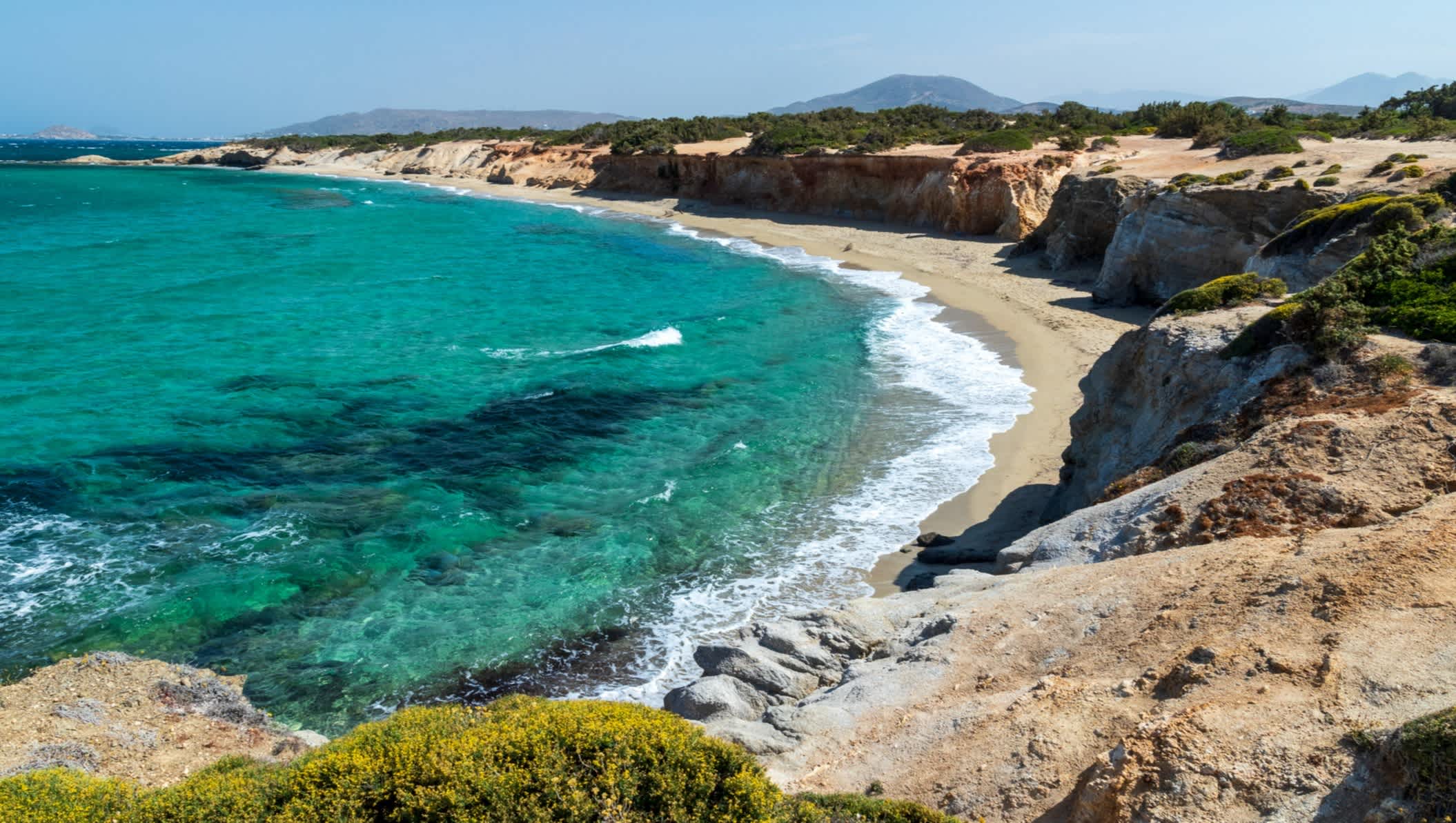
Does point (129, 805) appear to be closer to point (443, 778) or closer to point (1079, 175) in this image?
point (443, 778)

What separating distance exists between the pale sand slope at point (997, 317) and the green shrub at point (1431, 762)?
925 centimetres

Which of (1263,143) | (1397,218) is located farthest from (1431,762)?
(1263,143)

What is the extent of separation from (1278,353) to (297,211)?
72645 mm

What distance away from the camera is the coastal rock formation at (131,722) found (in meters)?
9.72

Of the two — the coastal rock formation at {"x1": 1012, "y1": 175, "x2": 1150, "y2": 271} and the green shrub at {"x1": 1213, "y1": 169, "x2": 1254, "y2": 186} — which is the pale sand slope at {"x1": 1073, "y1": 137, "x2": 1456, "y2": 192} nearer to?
the green shrub at {"x1": 1213, "y1": 169, "x2": 1254, "y2": 186}

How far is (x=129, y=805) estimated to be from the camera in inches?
273

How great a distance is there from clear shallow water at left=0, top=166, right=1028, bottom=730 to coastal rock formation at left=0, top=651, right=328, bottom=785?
82 cm

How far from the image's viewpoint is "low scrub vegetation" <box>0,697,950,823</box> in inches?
241

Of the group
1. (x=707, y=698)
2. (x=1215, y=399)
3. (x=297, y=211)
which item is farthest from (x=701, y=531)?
(x=297, y=211)

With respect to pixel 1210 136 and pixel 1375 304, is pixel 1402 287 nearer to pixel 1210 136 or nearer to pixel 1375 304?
pixel 1375 304

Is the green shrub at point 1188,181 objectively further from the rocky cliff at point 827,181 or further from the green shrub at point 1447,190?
the rocky cliff at point 827,181

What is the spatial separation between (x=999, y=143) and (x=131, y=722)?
2072 inches

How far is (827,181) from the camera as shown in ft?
194

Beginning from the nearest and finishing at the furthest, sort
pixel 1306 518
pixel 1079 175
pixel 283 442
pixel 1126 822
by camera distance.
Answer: pixel 1126 822
pixel 1306 518
pixel 283 442
pixel 1079 175
